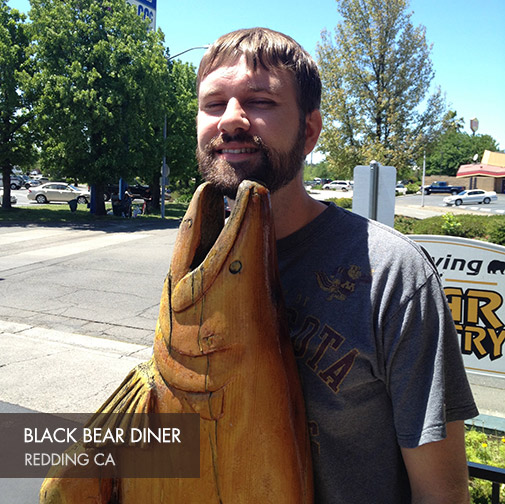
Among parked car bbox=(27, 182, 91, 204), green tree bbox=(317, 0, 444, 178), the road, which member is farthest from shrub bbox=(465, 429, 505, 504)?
parked car bbox=(27, 182, 91, 204)

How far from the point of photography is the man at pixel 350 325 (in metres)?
1.06

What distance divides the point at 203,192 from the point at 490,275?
3.03m

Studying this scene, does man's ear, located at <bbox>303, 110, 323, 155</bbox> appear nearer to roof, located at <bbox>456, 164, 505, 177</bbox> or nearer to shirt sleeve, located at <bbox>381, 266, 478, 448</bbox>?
shirt sleeve, located at <bbox>381, 266, 478, 448</bbox>

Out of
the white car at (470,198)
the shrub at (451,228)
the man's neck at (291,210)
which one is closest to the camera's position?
the man's neck at (291,210)

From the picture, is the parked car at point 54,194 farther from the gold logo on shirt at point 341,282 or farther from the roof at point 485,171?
the roof at point 485,171

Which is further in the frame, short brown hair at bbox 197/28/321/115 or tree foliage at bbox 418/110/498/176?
tree foliage at bbox 418/110/498/176

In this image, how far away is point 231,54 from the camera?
1176mm

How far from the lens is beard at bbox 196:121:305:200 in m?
1.11

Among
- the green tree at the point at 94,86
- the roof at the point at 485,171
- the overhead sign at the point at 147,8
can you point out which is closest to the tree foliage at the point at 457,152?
the roof at the point at 485,171

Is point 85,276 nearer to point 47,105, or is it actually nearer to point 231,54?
point 231,54

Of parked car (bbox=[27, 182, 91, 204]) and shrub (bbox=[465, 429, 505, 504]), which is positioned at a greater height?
parked car (bbox=[27, 182, 91, 204])

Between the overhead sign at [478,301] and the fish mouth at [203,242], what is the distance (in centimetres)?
287

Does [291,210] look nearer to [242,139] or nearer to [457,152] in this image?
[242,139]

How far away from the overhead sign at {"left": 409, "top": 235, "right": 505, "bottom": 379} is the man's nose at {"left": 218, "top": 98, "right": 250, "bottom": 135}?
2.85m
